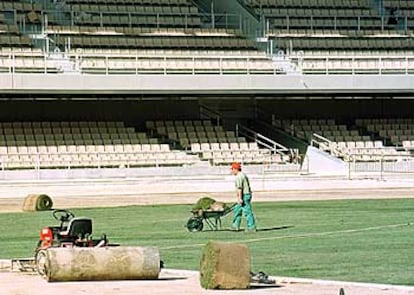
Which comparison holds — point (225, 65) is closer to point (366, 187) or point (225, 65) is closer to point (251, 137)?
point (251, 137)

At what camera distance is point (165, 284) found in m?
17.5

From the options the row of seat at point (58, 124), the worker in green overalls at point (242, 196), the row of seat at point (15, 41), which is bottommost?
the worker in green overalls at point (242, 196)

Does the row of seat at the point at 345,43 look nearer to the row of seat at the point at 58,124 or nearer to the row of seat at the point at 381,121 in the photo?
the row of seat at the point at 381,121

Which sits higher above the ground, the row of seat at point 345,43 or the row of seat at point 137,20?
the row of seat at point 137,20

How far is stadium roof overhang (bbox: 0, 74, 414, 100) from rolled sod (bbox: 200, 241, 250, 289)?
1367 inches

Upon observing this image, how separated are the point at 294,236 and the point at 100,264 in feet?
27.4

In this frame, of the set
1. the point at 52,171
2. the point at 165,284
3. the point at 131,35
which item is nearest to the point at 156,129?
the point at 131,35

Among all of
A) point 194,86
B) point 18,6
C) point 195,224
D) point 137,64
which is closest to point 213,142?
point 194,86

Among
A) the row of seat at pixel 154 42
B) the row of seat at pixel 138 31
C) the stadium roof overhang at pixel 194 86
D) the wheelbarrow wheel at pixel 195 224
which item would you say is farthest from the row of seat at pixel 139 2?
the wheelbarrow wheel at pixel 195 224

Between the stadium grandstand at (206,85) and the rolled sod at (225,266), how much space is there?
111 ft

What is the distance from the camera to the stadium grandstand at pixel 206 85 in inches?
2083

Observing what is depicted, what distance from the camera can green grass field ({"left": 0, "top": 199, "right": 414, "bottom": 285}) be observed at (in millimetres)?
19406

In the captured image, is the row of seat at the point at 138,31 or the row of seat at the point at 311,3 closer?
the row of seat at the point at 138,31

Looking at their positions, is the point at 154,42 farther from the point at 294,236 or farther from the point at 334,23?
the point at 294,236
